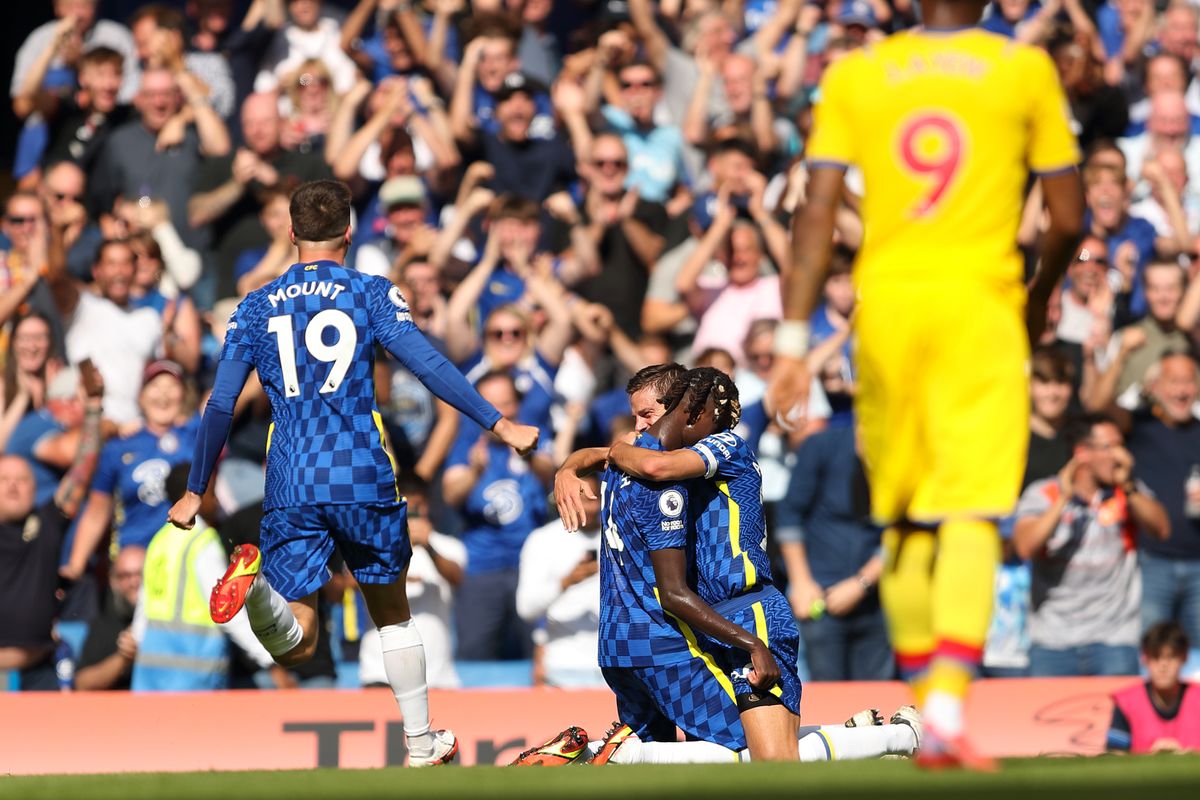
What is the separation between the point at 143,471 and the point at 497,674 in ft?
8.17

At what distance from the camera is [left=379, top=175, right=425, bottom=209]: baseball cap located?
1252 cm

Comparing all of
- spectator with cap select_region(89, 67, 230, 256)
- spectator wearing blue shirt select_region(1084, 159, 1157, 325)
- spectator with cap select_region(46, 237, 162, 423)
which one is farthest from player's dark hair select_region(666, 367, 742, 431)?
spectator with cap select_region(89, 67, 230, 256)

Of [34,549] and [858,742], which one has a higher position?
[34,549]

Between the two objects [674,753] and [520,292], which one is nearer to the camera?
[674,753]

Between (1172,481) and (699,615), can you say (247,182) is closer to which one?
(699,615)

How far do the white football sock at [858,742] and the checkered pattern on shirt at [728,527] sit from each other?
73cm

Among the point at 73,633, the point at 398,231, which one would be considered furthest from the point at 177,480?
the point at 398,231

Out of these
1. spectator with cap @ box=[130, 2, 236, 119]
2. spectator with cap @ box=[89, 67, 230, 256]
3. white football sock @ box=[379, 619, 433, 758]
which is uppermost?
spectator with cap @ box=[130, 2, 236, 119]

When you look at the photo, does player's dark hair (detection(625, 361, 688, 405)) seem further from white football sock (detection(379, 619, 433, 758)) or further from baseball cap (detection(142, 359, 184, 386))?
baseball cap (detection(142, 359, 184, 386))

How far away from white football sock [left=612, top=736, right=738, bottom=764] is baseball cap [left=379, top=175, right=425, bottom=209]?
557 cm

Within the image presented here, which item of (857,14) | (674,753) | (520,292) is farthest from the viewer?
(857,14)

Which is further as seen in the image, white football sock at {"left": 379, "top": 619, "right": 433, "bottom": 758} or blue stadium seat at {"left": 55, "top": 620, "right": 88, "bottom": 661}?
blue stadium seat at {"left": 55, "top": 620, "right": 88, "bottom": 661}

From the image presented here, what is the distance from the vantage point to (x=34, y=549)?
1102 cm

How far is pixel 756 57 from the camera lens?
14.4 meters
